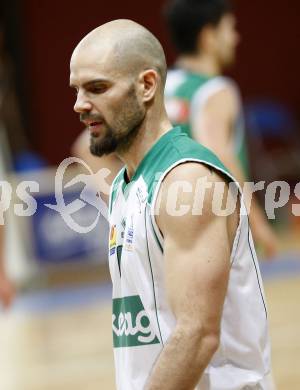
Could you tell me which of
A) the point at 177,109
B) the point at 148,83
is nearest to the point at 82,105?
the point at 148,83

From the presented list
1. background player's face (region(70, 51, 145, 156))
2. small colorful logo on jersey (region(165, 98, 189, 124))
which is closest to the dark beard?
background player's face (region(70, 51, 145, 156))

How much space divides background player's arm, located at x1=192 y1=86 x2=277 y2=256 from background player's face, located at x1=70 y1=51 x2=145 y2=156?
7.85 ft

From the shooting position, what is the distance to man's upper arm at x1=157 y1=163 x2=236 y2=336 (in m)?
2.55

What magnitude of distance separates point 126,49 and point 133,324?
2.48ft

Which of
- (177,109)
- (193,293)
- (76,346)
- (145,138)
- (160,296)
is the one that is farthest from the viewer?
(76,346)

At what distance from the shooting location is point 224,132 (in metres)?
5.39

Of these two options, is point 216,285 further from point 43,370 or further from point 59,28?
point 59,28

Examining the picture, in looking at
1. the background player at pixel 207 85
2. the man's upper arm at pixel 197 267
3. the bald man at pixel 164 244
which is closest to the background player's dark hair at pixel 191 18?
the background player at pixel 207 85

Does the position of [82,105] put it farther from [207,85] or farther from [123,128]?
[207,85]

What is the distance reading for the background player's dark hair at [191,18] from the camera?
5.55 metres

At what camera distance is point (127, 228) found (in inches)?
112

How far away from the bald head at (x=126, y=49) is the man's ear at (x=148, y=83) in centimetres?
2

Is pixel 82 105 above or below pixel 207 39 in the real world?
below

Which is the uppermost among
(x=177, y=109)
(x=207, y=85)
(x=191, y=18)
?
(x=191, y=18)
